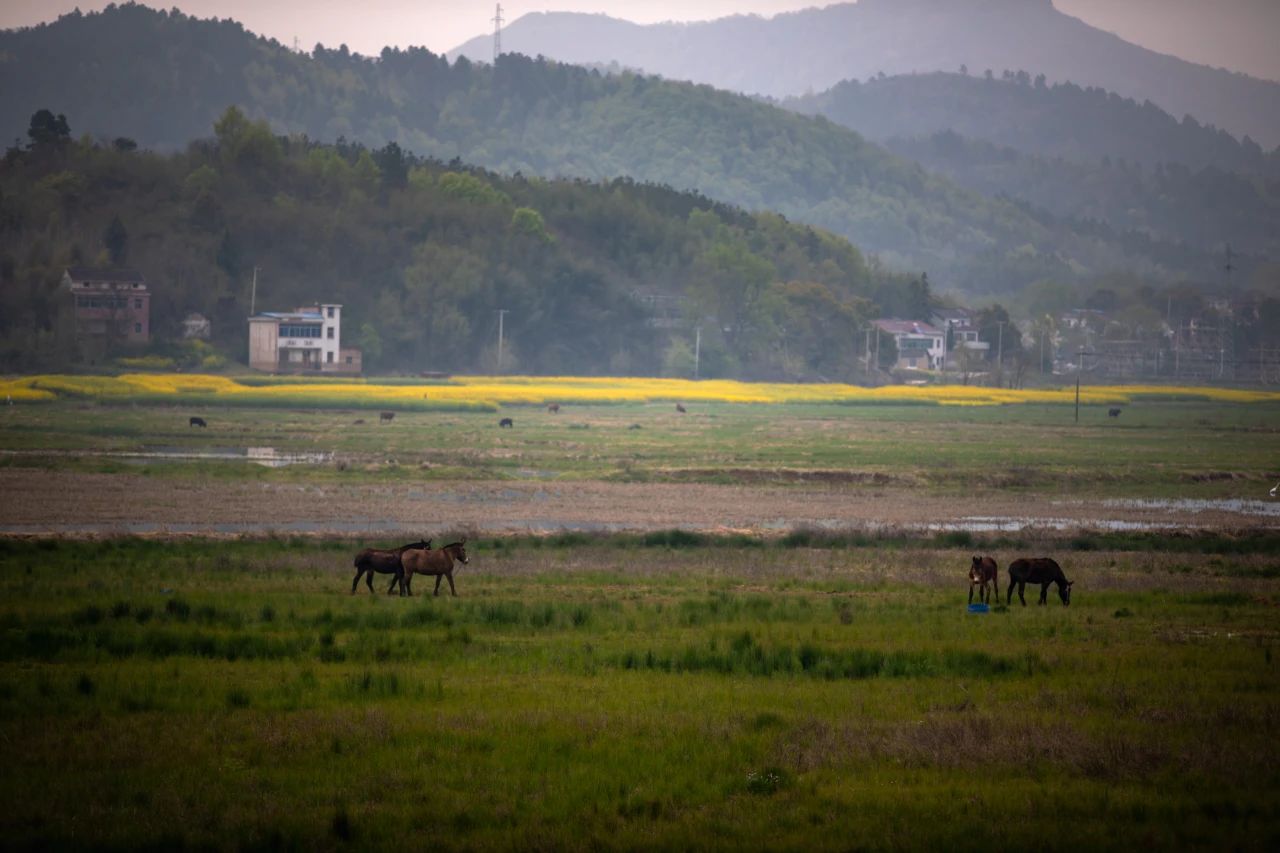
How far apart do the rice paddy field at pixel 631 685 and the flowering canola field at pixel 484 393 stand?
50.9m

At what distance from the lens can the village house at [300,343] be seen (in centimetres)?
12531

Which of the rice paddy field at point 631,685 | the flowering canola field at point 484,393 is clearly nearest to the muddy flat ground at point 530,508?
the rice paddy field at point 631,685

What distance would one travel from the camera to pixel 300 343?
12750 centimetres

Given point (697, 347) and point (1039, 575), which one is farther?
point (697, 347)

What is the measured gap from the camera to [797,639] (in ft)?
59.6

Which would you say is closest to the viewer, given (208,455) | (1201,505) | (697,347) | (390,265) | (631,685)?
(631,685)

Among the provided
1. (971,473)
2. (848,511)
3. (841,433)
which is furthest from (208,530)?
(841,433)

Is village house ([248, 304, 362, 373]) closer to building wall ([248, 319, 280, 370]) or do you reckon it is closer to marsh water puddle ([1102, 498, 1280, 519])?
building wall ([248, 319, 280, 370])

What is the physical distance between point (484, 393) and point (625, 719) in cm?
9168

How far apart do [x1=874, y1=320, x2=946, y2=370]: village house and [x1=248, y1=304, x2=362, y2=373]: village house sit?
3349 inches

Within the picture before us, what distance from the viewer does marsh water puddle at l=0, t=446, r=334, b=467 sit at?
2002 inches

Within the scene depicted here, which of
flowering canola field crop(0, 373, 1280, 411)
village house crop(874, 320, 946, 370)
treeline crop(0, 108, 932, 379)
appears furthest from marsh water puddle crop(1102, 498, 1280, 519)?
village house crop(874, 320, 946, 370)

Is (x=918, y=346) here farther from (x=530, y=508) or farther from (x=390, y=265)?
(x=530, y=508)

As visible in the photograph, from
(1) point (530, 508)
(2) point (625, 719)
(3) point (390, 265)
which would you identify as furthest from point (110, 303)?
(2) point (625, 719)
